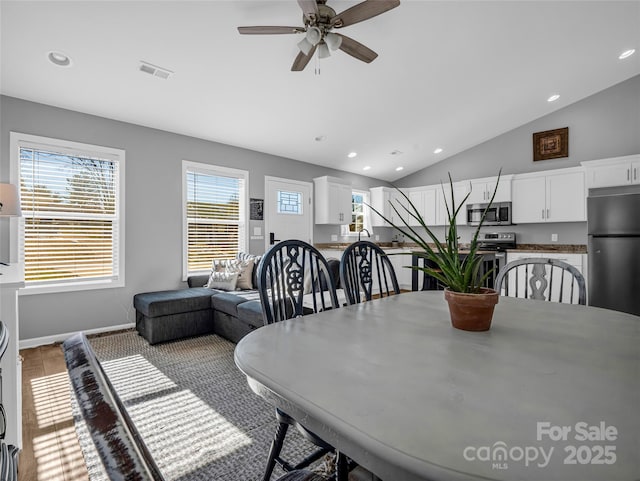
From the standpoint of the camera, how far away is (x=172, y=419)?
2031mm

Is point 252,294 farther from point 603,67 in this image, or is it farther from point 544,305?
point 603,67

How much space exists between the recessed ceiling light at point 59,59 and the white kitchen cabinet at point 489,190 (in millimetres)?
5818

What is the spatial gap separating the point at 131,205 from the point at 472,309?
4088mm

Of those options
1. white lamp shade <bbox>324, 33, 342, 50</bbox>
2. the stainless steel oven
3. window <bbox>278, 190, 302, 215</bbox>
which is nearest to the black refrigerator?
the stainless steel oven

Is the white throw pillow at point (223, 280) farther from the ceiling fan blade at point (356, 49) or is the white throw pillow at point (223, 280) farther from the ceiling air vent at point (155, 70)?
the ceiling fan blade at point (356, 49)

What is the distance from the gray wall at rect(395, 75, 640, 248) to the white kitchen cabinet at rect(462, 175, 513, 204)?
0.38 metres

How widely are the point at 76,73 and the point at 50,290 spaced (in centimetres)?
222

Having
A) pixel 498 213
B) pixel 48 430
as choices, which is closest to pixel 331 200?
pixel 498 213

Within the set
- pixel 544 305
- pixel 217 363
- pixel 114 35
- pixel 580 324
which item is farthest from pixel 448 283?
pixel 114 35

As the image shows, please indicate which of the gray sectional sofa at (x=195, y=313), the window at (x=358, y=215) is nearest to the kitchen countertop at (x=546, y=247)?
the window at (x=358, y=215)

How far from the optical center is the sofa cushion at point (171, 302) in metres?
3.37

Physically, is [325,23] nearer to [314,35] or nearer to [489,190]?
[314,35]

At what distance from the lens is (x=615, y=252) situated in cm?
385

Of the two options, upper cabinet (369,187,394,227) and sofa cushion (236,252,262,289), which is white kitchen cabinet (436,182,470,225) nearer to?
upper cabinet (369,187,394,227)
